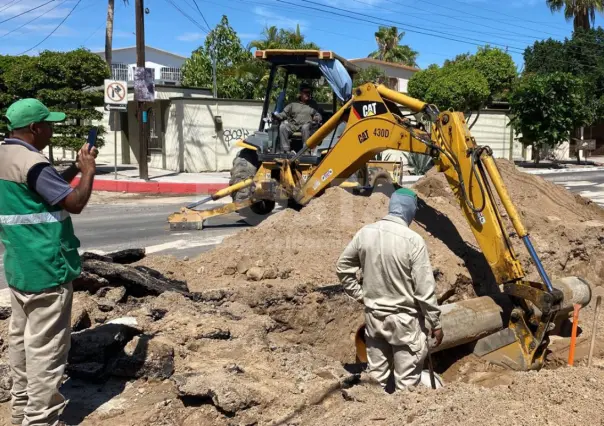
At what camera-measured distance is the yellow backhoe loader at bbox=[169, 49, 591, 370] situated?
5.05 m

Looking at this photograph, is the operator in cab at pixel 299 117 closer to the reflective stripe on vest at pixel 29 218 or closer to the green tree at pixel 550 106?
the reflective stripe on vest at pixel 29 218

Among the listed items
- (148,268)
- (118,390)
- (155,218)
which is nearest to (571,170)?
(155,218)

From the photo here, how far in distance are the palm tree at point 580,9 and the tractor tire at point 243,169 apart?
36.5 metres

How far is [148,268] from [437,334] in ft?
11.3

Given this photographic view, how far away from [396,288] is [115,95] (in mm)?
15438

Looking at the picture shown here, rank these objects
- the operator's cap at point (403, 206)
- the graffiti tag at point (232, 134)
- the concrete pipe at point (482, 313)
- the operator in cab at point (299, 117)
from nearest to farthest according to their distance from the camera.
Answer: the operator's cap at point (403, 206), the concrete pipe at point (482, 313), the operator in cab at point (299, 117), the graffiti tag at point (232, 134)

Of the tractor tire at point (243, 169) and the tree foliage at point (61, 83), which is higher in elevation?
the tree foliage at point (61, 83)

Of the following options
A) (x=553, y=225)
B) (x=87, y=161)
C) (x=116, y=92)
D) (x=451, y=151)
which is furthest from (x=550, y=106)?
(x=87, y=161)

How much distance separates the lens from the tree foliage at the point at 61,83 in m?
20.3

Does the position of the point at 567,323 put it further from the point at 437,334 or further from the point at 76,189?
the point at 76,189

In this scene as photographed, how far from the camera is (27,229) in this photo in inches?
131

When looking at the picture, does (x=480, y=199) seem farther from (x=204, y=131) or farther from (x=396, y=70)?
(x=396, y=70)

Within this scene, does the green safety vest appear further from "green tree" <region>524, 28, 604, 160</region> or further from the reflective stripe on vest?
"green tree" <region>524, 28, 604, 160</region>

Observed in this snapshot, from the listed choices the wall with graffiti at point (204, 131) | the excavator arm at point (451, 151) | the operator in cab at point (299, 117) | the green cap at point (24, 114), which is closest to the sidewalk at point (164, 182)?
the wall with graffiti at point (204, 131)
